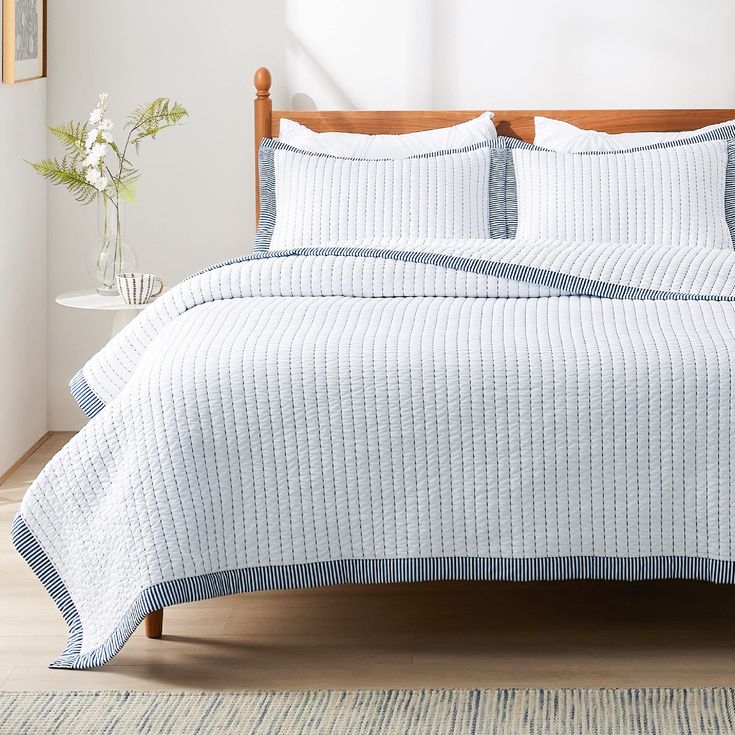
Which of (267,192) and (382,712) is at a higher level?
(267,192)

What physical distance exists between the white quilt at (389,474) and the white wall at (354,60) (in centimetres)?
190

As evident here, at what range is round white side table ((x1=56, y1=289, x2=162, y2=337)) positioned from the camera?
3.22 meters

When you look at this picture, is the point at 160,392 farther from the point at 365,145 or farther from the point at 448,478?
the point at 365,145

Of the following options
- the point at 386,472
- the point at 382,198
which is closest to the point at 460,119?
the point at 382,198

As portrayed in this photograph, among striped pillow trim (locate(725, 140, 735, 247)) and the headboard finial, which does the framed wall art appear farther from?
striped pillow trim (locate(725, 140, 735, 247))

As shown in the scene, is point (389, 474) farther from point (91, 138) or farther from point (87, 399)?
point (91, 138)

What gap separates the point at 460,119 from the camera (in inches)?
Answer: 146

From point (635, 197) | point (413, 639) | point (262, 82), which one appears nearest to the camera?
point (413, 639)

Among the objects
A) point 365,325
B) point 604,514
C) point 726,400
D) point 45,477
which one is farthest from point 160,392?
point 726,400

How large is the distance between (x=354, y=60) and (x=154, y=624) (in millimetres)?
2230

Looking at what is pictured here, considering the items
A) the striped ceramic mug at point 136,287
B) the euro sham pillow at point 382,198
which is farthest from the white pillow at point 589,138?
the striped ceramic mug at point 136,287

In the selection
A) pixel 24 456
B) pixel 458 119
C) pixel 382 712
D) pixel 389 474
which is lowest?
pixel 382 712

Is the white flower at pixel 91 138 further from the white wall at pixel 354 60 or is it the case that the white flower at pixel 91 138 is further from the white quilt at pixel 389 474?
the white quilt at pixel 389 474

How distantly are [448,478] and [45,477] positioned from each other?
2.48 ft
